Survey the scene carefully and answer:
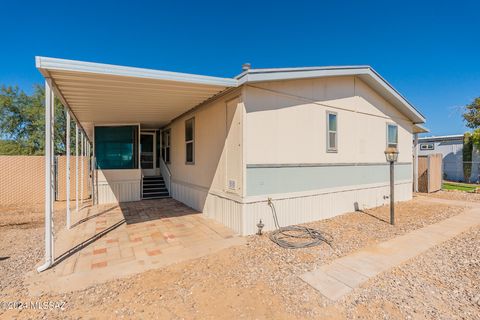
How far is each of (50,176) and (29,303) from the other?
176cm

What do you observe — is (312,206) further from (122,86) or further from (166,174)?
(166,174)

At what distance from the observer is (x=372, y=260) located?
3.92 m

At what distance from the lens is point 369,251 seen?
4.30m

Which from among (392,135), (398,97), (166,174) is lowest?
(166,174)

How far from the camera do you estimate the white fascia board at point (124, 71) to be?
3.26m

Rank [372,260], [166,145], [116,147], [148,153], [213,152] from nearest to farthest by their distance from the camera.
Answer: [372,260], [213,152], [116,147], [166,145], [148,153]

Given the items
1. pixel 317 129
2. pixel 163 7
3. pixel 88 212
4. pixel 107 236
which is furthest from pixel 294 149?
pixel 163 7

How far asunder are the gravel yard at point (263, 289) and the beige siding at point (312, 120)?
2222 millimetres

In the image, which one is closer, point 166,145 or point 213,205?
point 213,205

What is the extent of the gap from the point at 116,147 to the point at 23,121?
17.0m

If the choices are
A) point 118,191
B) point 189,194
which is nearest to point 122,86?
point 189,194

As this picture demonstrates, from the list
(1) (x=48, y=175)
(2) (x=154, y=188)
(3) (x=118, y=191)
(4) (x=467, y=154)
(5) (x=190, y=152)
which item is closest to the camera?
(1) (x=48, y=175)

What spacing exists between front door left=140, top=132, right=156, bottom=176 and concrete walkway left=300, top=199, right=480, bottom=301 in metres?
9.70

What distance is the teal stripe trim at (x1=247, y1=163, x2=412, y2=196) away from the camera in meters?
5.21
